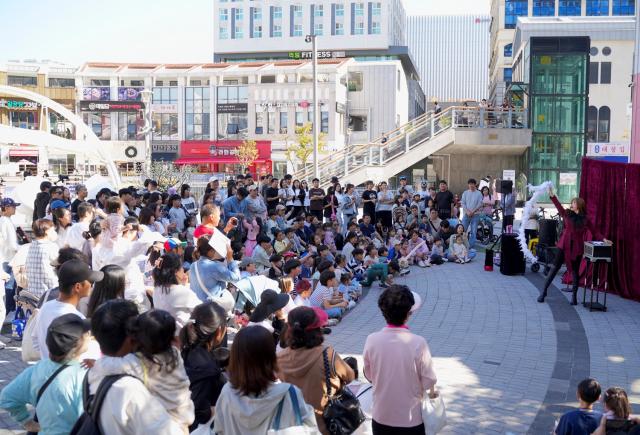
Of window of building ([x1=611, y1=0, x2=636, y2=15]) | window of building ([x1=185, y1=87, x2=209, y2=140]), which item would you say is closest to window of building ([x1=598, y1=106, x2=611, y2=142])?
window of building ([x1=611, y1=0, x2=636, y2=15])

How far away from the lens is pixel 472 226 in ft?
59.5

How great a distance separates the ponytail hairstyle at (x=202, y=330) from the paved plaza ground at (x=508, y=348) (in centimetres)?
279

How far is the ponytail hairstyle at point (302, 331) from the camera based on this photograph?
13.7ft

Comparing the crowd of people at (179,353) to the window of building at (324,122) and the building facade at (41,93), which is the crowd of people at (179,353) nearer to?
the window of building at (324,122)

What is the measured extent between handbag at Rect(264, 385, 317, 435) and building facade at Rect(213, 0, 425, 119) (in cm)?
7416

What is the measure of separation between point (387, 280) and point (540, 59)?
54.3ft

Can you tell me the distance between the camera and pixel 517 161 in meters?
31.0

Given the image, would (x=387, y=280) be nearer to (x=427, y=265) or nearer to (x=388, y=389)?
(x=427, y=265)

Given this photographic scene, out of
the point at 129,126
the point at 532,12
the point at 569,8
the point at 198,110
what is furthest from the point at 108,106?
the point at 569,8

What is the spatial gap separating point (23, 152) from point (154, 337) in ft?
201

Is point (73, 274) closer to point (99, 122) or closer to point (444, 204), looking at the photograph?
point (444, 204)

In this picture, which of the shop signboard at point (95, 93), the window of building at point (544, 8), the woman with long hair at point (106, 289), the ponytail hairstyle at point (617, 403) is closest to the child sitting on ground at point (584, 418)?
the ponytail hairstyle at point (617, 403)

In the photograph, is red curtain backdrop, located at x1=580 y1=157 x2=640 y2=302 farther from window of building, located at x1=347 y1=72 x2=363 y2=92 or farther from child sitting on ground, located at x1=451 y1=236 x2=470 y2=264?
window of building, located at x1=347 y1=72 x2=363 y2=92

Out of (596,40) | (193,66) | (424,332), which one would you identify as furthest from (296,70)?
(424,332)
